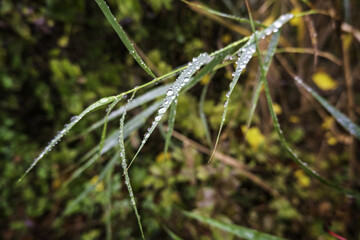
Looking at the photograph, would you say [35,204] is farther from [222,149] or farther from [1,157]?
[222,149]

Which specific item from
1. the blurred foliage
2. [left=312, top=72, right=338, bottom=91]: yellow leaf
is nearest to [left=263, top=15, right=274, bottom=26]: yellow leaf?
the blurred foliage

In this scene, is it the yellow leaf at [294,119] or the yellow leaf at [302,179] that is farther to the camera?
the yellow leaf at [294,119]

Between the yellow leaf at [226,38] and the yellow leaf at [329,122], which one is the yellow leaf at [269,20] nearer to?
the yellow leaf at [226,38]

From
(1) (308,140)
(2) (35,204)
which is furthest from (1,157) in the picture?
(1) (308,140)

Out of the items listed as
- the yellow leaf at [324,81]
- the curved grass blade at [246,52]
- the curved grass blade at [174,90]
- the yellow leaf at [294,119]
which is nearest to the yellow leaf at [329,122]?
the yellow leaf at [294,119]

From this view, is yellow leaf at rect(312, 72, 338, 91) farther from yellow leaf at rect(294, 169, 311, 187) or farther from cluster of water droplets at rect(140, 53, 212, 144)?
cluster of water droplets at rect(140, 53, 212, 144)

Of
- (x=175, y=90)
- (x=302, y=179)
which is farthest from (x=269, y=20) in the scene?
(x=175, y=90)

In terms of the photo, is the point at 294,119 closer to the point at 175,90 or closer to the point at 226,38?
the point at 226,38
